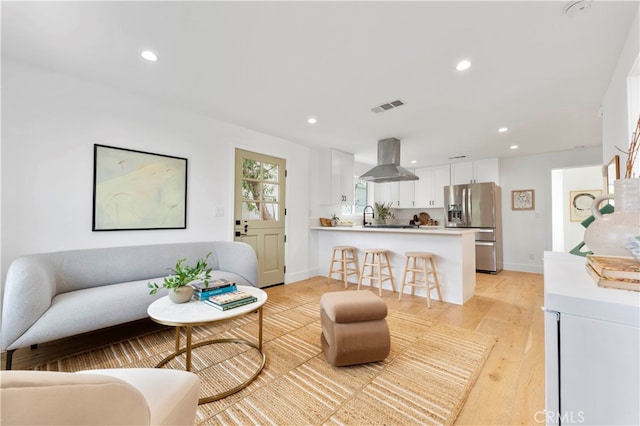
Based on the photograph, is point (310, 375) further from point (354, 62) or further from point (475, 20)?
point (475, 20)

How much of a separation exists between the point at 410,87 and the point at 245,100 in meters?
1.77

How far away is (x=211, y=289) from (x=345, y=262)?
263 cm

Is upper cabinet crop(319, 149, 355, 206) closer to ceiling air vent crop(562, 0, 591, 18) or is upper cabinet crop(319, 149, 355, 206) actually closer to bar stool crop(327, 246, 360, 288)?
bar stool crop(327, 246, 360, 288)

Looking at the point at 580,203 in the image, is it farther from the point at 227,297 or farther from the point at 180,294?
the point at 180,294

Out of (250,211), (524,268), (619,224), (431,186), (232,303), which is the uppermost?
(431,186)

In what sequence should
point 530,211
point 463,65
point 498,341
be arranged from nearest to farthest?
point 463,65
point 498,341
point 530,211

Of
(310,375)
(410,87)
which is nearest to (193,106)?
(410,87)

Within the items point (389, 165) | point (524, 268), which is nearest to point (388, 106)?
point (389, 165)

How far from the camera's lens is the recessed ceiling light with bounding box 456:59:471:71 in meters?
2.13

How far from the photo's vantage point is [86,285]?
2.38 metres

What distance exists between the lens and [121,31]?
182 centimetres

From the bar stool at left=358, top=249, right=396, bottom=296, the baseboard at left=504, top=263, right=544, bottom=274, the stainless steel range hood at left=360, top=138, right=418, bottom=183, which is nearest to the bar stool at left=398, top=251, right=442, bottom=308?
the bar stool at left=358, top=249, right=396, bottom=296

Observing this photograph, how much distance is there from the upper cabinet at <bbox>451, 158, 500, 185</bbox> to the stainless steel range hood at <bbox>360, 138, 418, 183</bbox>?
7.28ft

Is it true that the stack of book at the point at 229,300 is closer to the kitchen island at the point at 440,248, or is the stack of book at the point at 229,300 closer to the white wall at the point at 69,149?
the white wall at the point at 69,149
